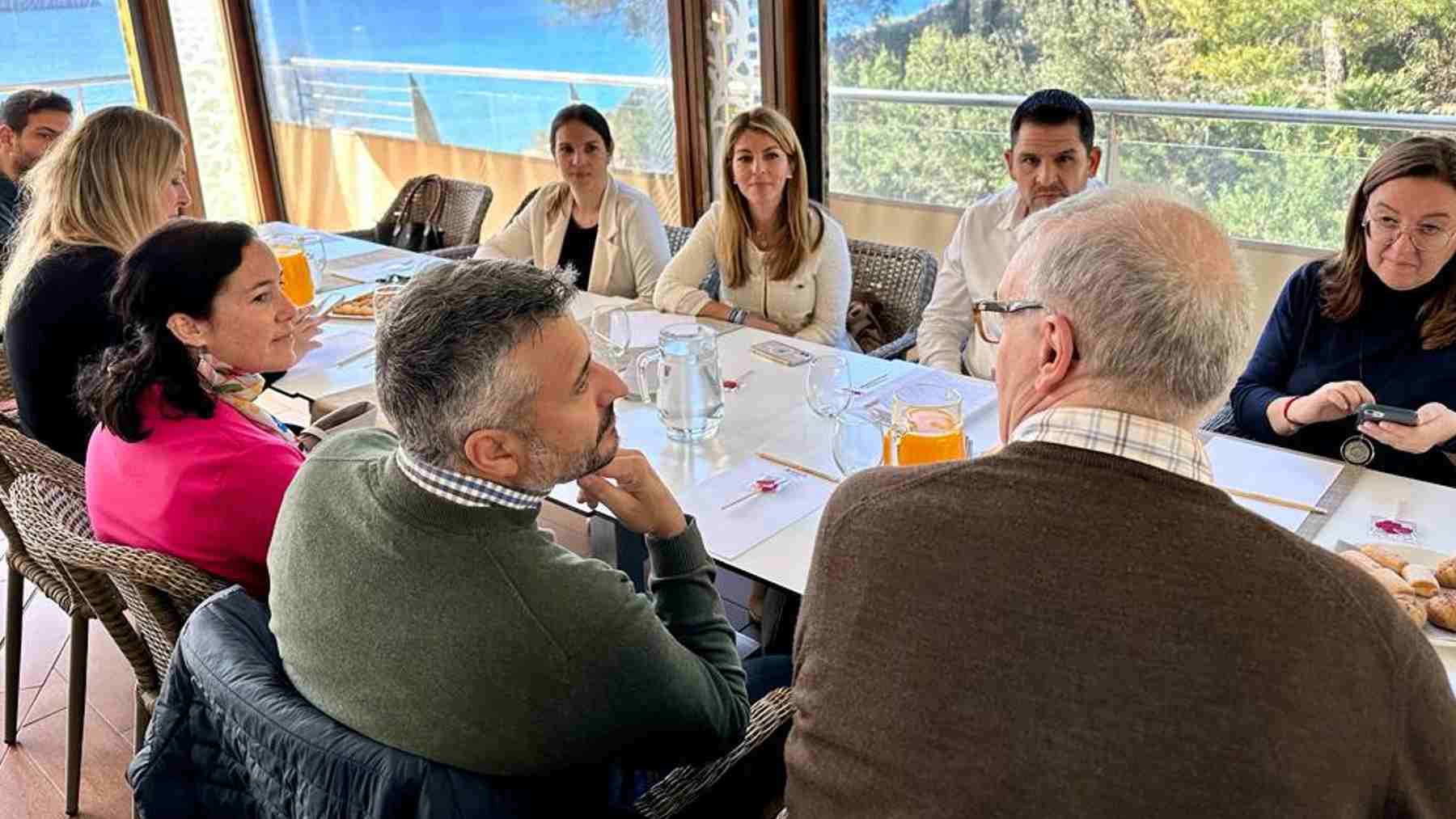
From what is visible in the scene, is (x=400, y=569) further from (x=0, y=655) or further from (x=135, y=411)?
(x=0, y=655)

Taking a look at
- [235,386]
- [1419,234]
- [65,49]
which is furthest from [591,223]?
[65,49]

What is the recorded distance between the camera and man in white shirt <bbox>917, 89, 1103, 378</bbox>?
2.57 metres

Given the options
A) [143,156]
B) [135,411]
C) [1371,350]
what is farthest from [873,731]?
[143,156]

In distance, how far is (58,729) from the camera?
242 cm

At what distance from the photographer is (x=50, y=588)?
206 cm

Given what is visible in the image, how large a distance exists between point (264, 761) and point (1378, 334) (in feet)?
6.73

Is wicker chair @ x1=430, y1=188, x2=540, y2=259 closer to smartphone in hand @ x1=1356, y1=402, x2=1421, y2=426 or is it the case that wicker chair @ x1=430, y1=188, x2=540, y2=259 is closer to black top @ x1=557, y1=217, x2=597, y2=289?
black top @ x1=557, y1=217, x2=597, y2=289

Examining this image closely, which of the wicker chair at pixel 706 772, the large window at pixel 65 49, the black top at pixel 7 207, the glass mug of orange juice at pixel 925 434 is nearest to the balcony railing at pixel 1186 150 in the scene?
the glass mug of orange juice at pixel 925 434

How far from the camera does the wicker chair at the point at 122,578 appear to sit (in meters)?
1.49

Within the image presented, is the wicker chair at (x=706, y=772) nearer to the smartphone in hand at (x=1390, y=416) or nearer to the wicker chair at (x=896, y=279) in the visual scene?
the smartphone in hand at (x=1390, y=416)

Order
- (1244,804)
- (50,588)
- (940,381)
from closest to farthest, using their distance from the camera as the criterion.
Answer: (1244,804) < (50,588) < (940,381)

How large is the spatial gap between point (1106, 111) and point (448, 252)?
7.86 feet

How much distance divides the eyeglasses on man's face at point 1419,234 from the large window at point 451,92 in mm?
3117

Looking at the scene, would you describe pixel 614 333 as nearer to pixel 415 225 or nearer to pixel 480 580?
pixel 480 580
